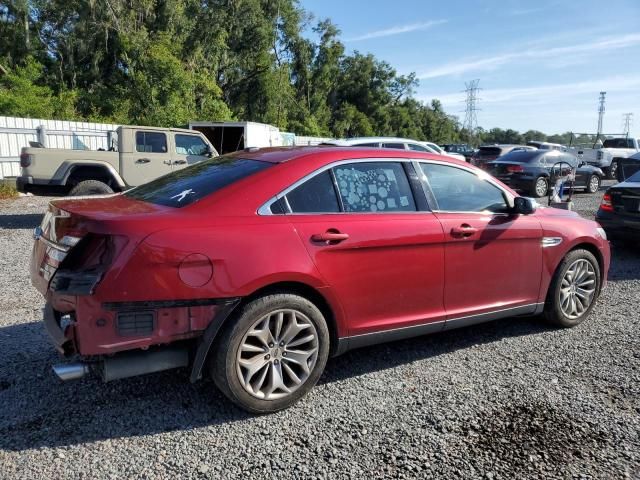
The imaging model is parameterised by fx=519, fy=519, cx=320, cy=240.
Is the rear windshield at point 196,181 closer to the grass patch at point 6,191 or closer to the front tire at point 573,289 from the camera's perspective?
the front tire at point 573,289

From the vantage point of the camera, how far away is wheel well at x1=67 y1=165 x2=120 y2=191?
9.70 metres

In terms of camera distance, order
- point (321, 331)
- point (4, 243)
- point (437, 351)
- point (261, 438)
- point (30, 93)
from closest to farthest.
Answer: point (261, 438)
point (321, 331)
point (437, 351)
point (4, 243)
point (30, 93)

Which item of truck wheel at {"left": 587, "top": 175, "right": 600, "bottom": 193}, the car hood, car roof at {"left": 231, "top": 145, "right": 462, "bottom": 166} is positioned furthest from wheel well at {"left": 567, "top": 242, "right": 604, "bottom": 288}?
truck wheel at {"left": 587, "top": 175, "right": 600, "bottom": 193}

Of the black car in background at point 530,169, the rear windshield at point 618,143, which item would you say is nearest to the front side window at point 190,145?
the black car in background at point 530,169

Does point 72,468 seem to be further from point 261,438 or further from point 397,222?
point 397,222

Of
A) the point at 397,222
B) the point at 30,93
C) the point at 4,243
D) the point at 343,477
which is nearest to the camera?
the point at 343,477

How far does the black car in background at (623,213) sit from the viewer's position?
800cm

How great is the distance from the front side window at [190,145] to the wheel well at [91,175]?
153 centimetres

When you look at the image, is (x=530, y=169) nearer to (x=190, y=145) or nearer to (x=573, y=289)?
(x=190, y=145)

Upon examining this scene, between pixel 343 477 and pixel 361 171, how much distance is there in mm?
2049

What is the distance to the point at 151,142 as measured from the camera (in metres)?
10.6

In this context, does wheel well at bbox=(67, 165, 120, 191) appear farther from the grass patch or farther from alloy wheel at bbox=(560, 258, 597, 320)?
alloy wheel at bbox=(560, 258, 597, 320)

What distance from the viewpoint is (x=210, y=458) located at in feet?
9.18

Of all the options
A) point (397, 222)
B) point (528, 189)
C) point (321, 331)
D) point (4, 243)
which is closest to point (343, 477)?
point (321, 331)
